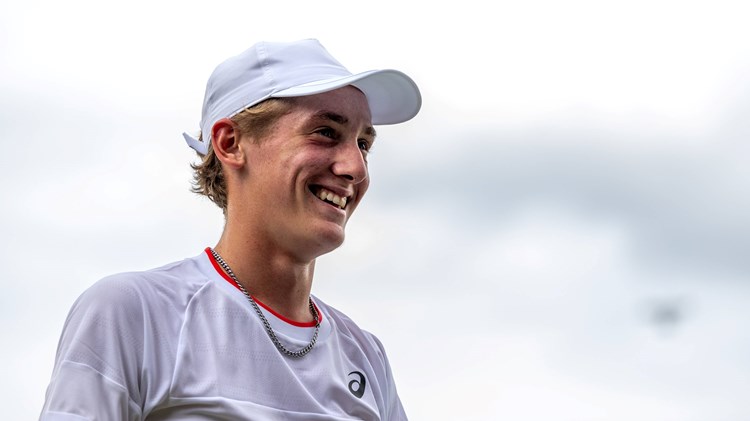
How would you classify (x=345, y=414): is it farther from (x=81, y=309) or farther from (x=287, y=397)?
Result: (x=81, y=309)

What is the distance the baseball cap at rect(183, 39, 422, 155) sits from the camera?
11.8 ft

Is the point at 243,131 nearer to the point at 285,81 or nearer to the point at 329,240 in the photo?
the point at 285,81

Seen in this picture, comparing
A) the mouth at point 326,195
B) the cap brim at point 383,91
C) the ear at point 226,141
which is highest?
the cap brim at point 383,91

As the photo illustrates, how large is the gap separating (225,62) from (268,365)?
1.22 meters

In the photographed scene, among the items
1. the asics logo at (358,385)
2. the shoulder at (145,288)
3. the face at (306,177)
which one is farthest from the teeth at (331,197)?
Answer: the asics logo at (358,385)

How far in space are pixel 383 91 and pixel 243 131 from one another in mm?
563

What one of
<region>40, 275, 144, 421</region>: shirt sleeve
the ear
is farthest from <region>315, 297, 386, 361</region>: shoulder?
<region>40, 275, 144, 421</region>: shirt sleeve

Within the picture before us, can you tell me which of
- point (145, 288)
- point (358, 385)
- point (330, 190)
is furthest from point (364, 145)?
point (145, 288)

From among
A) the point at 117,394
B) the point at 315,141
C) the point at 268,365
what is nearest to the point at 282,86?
the point at 315,141

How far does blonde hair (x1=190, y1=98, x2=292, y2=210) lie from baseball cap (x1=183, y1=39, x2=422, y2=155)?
0.03 m

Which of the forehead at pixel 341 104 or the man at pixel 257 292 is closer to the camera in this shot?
the man at pixel 257 292

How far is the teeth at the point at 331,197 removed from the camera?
3.47m

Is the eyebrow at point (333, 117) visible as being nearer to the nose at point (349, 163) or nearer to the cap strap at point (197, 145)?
the nose at point (349, 163)

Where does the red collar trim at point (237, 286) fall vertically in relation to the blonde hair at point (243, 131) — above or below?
below
